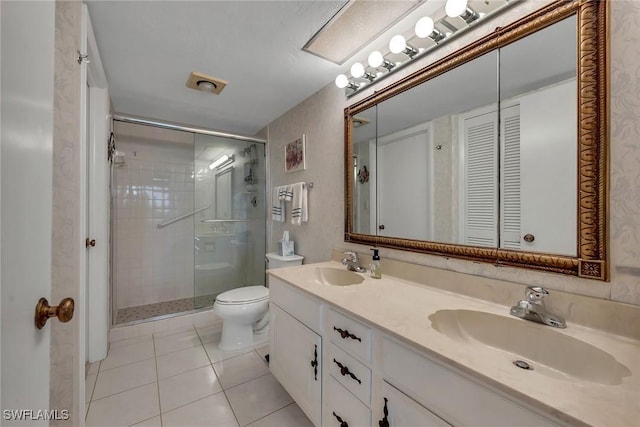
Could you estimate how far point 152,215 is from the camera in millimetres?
2977

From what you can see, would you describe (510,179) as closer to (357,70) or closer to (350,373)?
(350,373)

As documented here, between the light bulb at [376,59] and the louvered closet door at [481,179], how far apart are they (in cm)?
61

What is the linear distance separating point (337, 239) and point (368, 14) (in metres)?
1.36

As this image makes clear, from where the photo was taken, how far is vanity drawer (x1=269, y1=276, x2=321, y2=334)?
1.23 m

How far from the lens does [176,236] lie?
10.2ft

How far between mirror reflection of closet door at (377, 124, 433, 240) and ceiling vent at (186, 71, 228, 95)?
51.6 inches

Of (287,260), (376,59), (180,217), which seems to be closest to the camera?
(376,59)

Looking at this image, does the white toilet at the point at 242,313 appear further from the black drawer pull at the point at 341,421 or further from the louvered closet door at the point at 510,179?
the louvered closet door at the point at 510,179

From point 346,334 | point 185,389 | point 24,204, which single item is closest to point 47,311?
point 24,204

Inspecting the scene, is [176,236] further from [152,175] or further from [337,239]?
[337,239]

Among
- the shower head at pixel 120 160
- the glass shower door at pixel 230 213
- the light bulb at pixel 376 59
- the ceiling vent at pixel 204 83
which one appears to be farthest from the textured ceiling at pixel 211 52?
the glass shower door at pixel 230 213

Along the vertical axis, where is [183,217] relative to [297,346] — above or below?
above

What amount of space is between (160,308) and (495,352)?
3062 millimetres

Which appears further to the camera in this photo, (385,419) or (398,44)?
(398,44)
